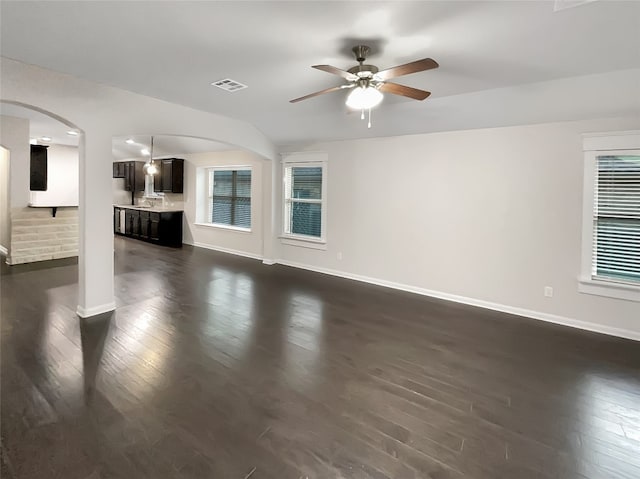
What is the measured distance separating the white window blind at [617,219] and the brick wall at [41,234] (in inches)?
338

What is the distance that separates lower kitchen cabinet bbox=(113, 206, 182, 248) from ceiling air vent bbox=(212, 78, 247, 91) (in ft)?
18.5

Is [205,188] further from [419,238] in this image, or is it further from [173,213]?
[419,238]

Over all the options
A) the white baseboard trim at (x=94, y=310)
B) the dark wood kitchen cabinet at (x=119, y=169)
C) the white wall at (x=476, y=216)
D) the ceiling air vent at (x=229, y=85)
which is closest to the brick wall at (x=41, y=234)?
the white baseboard trim at (x=94, y=310)

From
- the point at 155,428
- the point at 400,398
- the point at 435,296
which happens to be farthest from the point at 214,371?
the point at 435,296

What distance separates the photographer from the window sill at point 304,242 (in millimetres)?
6246

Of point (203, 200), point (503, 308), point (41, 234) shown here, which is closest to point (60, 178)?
point (41, 234)

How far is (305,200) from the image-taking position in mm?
6527

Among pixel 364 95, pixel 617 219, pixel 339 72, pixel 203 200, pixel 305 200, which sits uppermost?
pixel 339 72

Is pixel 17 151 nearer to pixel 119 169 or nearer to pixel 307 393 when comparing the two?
pixel 119 169

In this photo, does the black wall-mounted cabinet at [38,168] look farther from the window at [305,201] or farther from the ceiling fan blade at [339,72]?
the ceiling fan blade at [339,72]

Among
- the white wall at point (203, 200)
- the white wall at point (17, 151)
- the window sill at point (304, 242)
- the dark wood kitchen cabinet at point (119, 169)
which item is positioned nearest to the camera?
the white wall at point (17, 151)

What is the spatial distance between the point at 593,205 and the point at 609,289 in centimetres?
92

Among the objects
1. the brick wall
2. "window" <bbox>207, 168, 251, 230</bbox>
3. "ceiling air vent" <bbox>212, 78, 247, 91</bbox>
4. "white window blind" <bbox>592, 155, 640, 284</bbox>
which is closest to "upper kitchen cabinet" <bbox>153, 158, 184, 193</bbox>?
"window" <bbox>207, 168, 251, 230</bbox>

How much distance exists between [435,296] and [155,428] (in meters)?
3.92
